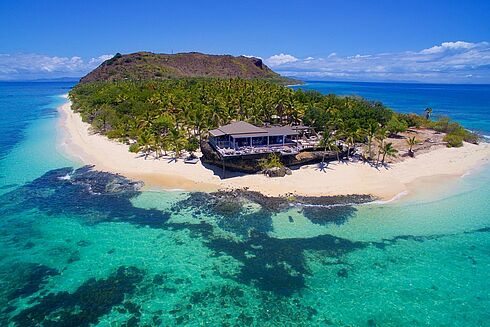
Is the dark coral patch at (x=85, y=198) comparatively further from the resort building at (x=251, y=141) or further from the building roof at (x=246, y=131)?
the building roof at (x=246, y=131)

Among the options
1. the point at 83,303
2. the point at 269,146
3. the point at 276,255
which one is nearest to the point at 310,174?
the point at 269,146

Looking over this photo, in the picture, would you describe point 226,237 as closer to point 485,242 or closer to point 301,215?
point 301,215

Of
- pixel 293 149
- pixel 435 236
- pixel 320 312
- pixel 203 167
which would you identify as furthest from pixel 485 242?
pixel 203 167

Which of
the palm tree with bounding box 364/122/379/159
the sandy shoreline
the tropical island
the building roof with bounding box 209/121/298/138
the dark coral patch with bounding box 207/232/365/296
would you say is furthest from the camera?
the palm tree with bounding box 364/122/379/159

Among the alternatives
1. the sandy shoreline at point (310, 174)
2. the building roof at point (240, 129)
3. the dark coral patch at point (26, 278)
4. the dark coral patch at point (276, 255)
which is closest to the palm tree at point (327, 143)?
the sandy shoreline at point (310, 174)

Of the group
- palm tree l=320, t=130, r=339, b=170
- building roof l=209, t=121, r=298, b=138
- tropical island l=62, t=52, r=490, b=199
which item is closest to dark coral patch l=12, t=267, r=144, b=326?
tropical island l=62, t=52, r=490, b=199

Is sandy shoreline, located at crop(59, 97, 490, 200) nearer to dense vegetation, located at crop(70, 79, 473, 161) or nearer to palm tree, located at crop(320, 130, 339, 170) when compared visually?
palm tree, located at crop(320, 130, 339, 170)
